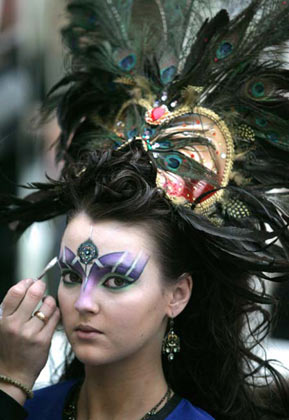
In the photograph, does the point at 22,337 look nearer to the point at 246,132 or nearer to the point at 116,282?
the point at 116,282

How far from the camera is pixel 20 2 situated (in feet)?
16.2

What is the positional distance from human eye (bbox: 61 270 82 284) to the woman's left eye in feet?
0.32

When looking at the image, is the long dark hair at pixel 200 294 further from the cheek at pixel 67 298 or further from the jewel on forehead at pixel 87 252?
the cheek at pixel 67 298

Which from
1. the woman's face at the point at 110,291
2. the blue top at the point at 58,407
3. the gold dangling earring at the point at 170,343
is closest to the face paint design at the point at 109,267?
the woman's face at the point at 110,291

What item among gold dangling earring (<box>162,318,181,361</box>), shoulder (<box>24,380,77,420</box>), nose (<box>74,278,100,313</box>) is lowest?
shoulder (<box>24,380,77,420</box>)

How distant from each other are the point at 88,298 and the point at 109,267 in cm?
10

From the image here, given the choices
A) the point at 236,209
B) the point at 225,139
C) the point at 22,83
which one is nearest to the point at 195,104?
the point at 225,139

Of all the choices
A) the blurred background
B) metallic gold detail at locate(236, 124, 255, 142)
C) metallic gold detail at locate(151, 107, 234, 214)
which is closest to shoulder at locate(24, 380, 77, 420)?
metallic gold detail at locate(151, 107, 234, 214)

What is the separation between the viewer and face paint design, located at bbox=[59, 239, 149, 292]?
1741mm

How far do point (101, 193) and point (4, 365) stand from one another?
0.58 m

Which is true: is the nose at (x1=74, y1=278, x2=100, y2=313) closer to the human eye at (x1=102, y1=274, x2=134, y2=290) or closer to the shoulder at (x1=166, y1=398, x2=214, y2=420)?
the human eye at (x1=102, y1=274, x2=134, y2=290)

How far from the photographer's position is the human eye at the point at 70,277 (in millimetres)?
1806

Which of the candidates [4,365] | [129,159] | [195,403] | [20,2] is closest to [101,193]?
[129,159]

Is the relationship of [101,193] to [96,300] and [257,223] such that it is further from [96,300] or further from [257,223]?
[257,223]
